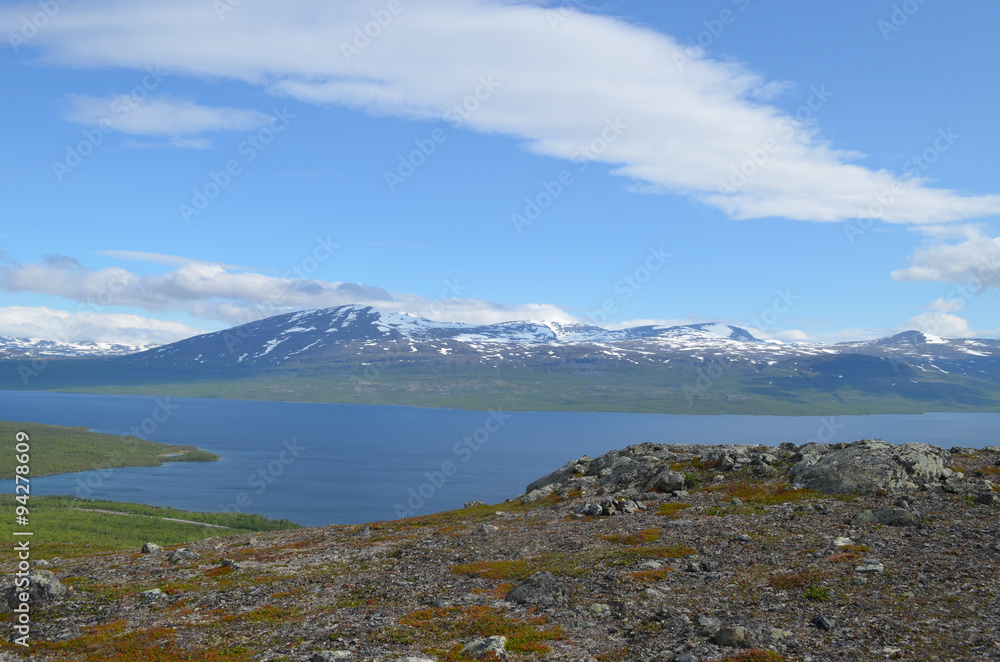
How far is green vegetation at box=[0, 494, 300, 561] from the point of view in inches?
4099

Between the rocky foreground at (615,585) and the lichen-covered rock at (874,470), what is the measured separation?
155mm

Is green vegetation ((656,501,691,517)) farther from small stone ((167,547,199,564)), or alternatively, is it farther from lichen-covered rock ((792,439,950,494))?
small stone ((167,547,199,564))

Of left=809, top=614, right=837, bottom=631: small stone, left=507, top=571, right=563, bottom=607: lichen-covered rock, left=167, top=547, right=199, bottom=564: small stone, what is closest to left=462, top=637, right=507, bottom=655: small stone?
left=507, top=571, right=563, bottom=607: lichen-covered rock

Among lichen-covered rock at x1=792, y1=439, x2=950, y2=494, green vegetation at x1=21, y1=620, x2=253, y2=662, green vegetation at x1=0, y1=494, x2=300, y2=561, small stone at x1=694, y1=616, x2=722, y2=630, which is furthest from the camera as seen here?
green vegetation at x1=0, y1=494, x2=300, y2=561

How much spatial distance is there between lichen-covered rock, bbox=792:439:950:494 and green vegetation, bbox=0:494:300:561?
85.7m

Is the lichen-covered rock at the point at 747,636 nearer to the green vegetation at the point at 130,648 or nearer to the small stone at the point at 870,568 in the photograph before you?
the small stone at the point at 870,568

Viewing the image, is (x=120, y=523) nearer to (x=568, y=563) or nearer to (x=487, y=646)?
(x=568, y=563)

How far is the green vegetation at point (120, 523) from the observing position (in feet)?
342

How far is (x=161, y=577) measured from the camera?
3794 cm

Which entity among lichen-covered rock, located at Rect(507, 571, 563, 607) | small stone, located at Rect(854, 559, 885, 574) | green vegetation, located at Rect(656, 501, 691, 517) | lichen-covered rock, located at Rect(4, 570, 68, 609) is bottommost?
lichen-covered rock, located at Rect(4, 570, 68, 609)

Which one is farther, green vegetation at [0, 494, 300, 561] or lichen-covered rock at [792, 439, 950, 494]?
green vegetation at [0, 494, 300, 561]

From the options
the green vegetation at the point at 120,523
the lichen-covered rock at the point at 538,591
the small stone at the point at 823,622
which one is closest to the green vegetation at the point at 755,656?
the small stone at the point at 823,622

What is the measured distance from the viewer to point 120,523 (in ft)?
397

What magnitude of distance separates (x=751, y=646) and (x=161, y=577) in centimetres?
3379
